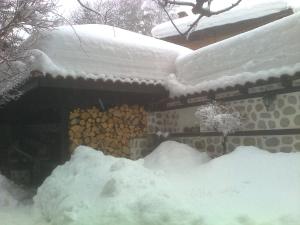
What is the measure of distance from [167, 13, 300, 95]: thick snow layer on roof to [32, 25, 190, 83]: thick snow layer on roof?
560 mm

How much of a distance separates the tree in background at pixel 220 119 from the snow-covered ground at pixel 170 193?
663 mm

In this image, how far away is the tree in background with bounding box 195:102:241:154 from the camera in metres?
8.26

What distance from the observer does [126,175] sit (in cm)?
666

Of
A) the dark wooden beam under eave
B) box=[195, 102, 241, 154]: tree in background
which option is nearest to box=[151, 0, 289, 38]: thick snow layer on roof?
the dark wooden beam under eave

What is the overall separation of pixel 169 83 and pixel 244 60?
2.00m

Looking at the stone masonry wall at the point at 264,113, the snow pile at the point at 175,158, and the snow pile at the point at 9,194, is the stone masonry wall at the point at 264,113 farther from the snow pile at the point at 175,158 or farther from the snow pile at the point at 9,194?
the snow pile at the point at 9,194

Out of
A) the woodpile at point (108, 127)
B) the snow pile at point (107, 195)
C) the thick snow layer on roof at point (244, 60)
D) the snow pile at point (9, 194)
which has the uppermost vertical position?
the thick snow layer on roof at point (244, 60)

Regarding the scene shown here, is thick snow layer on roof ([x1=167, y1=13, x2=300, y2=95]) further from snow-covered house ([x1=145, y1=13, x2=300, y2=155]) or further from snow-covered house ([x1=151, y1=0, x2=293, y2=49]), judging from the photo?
snow-covered house ([x1=151, y1=0, x2=293, y2=49])

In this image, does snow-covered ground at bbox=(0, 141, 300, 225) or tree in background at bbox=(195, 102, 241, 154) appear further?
tree in background at bbox=(195, 102, 241, 154)

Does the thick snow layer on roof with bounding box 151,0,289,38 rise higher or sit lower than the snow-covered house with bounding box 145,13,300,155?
higher

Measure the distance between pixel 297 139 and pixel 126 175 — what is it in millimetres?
3151

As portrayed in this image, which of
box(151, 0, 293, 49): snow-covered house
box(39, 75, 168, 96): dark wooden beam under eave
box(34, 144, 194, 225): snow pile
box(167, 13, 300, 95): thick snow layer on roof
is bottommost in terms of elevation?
box(34, 144, 194, 225): snow pile

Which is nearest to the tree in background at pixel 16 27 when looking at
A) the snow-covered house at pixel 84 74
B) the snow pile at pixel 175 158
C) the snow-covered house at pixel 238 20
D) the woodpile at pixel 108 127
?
the snow-covered house at pixel 84 74

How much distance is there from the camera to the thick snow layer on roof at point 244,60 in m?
7.70
